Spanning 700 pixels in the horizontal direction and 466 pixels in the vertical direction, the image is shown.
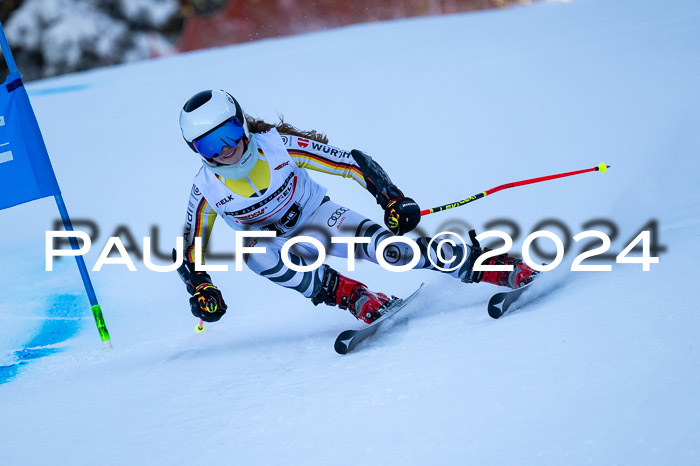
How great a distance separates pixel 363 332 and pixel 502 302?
55cm

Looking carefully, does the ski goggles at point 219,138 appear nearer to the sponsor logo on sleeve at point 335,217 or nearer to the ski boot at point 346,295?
the sponsor logo on sleeve at point 335,217

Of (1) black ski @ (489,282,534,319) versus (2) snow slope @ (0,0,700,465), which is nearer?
(2) snow slope @ (0,0,700,465)

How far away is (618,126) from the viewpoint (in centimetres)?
520

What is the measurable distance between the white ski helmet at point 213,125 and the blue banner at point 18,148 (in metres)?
0.95

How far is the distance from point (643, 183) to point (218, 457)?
316 centimetres

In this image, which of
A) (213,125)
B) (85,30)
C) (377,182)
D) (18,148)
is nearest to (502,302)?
(377,182)

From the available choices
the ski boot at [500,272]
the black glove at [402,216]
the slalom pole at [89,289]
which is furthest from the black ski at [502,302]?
the slalom pole at [89,289]

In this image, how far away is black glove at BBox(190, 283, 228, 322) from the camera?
2754 mm

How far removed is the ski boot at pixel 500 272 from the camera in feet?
9.21

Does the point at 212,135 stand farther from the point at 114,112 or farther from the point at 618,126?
the point at 114,112

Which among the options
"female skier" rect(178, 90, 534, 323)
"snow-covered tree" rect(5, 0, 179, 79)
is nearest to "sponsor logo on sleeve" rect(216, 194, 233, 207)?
"female skier" rect(178, 90, 534, 323)

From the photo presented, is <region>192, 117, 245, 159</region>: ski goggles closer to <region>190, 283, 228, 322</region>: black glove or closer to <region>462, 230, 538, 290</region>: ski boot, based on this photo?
<region>190, 283, 228, 322</region>: black glove

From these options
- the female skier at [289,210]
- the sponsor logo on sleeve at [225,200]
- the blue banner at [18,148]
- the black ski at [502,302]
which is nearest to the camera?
the black ski at [502,302]

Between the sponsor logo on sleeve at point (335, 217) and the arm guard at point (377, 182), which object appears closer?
the arm guard at point (377, 182)
